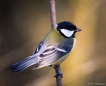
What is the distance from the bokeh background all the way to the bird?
867 mm

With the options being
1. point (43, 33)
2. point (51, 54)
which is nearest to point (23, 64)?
point (51, 54)

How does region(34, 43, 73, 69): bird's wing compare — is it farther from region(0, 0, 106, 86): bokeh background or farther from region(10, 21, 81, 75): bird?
region(0, 0, 106, 86): bokeh background

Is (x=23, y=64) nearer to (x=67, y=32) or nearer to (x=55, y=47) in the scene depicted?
(x=55, y=47)

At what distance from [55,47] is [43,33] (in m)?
1.38

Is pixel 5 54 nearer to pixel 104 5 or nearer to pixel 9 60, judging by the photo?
pixel 9 60

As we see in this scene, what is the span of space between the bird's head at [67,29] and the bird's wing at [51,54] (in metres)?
0.11

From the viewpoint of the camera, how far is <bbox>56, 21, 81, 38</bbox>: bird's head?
7.85 feet

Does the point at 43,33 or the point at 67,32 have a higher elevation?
the point at 67,32

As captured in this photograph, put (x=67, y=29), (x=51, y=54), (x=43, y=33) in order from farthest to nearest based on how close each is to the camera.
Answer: (x=43, y=33)
(x=67, y=29)
(x=51, y=54)

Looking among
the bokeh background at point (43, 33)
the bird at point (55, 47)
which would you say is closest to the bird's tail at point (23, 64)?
the bird at point (55, 47)

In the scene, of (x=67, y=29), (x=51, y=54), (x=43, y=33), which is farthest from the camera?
(x=43, y=33)

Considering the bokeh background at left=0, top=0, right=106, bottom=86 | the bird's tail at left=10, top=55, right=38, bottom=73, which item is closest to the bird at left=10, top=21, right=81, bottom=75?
the bird's tail at left=10, top=55, right=38, bottom=73

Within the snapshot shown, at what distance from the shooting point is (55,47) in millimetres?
2355

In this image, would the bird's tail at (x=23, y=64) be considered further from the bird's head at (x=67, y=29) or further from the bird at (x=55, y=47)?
the bird's head at (x=67, y=29)
